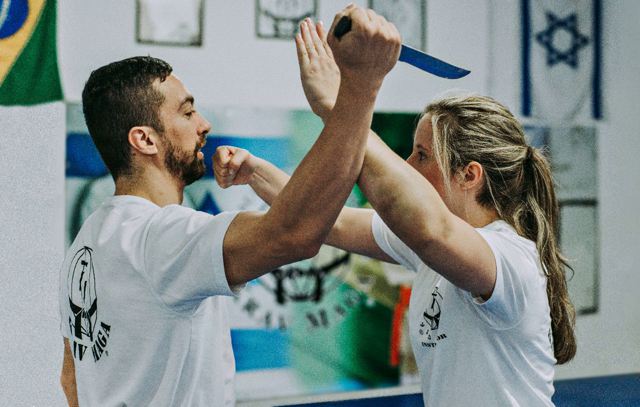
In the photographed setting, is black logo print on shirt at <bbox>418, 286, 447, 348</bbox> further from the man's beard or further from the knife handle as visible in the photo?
the knife handle

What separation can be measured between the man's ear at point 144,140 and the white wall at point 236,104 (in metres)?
1.46

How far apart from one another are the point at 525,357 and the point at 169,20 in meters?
2.03

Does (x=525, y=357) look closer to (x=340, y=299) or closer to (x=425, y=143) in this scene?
(x=425, y=143)

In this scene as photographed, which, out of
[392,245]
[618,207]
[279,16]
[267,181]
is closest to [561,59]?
[618,207]

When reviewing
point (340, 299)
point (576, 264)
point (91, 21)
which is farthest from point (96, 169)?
point (576, 264)

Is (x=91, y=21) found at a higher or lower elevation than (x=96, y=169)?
higher

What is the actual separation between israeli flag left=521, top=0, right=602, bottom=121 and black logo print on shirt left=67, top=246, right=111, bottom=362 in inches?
101

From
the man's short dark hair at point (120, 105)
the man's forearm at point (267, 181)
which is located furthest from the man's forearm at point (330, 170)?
the man's forearm at point (267, 181)

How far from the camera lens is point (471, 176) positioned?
145 cm

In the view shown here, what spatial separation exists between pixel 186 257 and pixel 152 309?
131mm

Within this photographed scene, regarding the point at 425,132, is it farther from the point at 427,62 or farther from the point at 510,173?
the point at 427,62

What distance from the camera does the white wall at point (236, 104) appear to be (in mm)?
2645

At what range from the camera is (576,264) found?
3.52 meters

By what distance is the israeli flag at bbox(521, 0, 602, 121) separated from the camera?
346 cm
